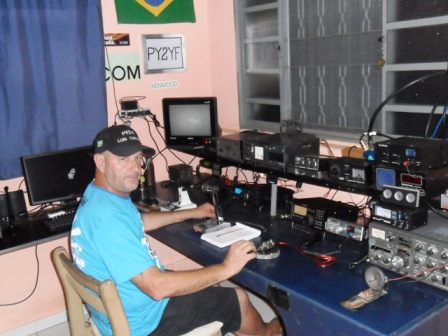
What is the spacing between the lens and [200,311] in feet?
6.70

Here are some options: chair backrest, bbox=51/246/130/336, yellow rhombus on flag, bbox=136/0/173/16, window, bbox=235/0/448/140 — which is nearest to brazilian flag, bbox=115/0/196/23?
yellow rhombus on flag, bbox=136/0/173/16

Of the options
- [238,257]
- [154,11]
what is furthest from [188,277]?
[154,11]

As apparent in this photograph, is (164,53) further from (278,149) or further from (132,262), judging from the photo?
(132,262)

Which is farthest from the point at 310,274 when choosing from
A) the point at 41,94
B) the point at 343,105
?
the point at 41,94

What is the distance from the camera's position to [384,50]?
99.3 inches

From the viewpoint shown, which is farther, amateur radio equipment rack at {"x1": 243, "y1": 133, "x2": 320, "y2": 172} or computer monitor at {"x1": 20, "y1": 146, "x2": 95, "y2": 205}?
computer monitor at {"x1": 20, "y1": 146, "x2": 95, "y2": 205}

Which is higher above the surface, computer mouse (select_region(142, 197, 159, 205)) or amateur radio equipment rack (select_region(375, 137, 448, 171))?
amateur radio equipment rack (select_region(375, 137, 448, 171))

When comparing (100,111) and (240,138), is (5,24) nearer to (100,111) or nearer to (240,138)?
(100,111)

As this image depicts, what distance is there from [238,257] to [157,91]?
1911 millimetres

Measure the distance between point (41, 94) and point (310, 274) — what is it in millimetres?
1958

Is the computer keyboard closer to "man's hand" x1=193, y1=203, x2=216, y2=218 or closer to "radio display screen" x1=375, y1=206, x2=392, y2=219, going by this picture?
"man's hand" x1=193, y1=203, x2=216, y2=218

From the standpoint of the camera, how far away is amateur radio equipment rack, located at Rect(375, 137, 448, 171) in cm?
180

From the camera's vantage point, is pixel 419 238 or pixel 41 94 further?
pixel 41 94

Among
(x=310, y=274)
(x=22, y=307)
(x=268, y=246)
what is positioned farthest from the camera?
(x=22, y=307)
